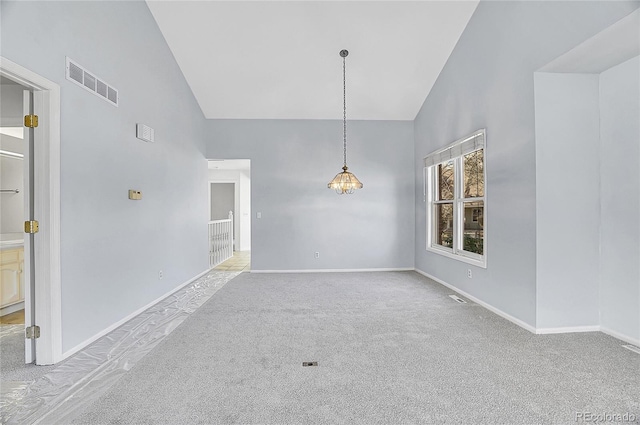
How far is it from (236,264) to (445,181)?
475 cm

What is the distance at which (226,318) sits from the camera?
326 cm

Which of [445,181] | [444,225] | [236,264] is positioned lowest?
[236,264]

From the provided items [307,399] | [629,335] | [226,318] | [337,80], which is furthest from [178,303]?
[629,335]

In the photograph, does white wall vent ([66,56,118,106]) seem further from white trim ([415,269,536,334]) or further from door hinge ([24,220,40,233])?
white trim ([415,269,536,334])

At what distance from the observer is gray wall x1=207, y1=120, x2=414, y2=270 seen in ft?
18.6

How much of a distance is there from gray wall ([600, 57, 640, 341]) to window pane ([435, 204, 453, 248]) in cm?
202

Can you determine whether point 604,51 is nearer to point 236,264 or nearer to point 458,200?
point 458,200

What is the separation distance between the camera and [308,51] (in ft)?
14.1

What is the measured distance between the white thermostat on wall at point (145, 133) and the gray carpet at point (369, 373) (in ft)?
7.42

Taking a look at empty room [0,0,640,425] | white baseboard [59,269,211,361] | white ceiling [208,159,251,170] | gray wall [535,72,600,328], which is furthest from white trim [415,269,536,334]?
white ceiling [208,159,251,170]

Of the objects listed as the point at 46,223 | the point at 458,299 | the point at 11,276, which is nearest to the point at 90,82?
the point at 46,223

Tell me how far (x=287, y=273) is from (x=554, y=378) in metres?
4.23

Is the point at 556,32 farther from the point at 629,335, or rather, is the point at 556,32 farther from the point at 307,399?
the point at 307,399

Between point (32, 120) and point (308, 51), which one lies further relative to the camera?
point (308, 51)
